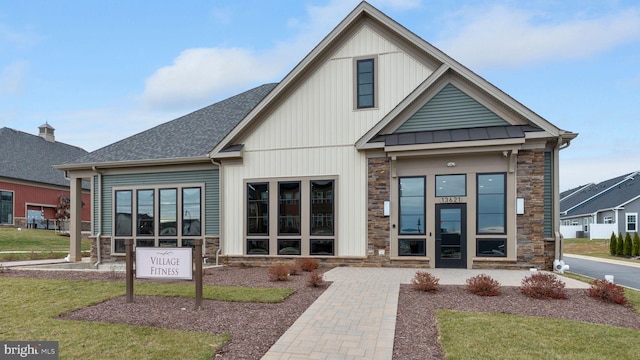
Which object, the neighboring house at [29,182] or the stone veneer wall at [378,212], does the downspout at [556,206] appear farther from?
the neighboring house at [29,182]

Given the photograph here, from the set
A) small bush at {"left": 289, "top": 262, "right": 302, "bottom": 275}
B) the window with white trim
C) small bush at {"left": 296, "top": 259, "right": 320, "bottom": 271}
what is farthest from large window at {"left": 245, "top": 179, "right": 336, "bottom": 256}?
the window with white trim

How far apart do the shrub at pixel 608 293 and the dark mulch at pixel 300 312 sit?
130 mm

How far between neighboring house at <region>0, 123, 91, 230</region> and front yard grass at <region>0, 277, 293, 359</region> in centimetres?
2708

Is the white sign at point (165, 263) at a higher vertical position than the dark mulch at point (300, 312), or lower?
higher

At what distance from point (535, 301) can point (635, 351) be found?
241 cm

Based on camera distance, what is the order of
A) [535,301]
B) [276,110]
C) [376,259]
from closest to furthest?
[535,301]
[376,259]
[276,110]

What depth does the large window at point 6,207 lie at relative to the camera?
29373mm

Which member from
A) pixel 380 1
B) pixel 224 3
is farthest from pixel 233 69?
pixel 380 1

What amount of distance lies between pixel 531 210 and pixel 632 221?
2893cm

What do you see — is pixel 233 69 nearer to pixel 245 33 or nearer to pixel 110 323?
pixel 245 33

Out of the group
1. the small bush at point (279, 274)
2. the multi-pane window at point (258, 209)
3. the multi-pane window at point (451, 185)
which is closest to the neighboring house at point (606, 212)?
the multi-pane window at point (451, 185)

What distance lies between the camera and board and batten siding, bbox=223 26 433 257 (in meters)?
12.1

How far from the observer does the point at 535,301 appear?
7.03m

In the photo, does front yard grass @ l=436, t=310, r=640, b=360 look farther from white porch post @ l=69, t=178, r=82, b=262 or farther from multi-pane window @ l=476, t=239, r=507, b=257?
white porch post @ l=69, t=178, r=82, b=262
